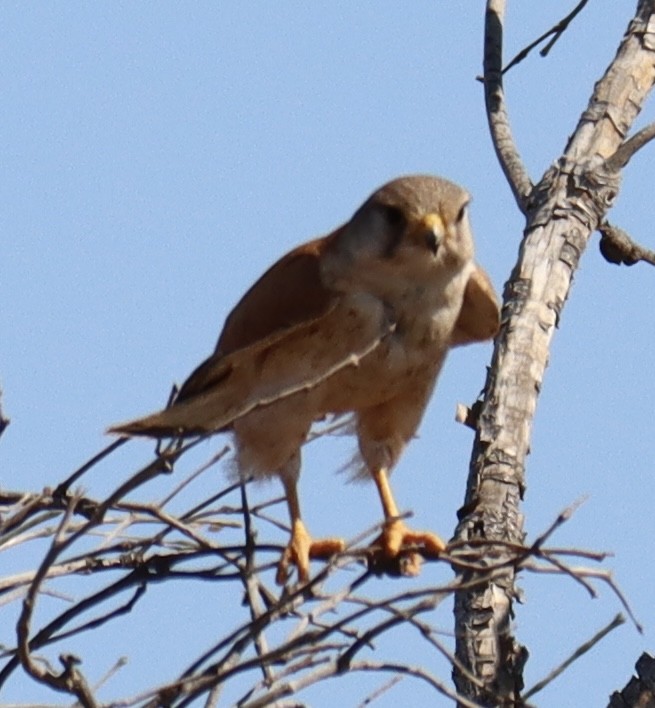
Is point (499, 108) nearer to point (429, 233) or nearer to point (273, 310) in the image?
point (429, 233)

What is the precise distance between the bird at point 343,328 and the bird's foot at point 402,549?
0.14ft

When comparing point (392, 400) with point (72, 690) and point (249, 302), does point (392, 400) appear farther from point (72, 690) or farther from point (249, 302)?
point (72, 690)

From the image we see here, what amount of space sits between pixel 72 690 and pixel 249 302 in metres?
Answer: 1.66

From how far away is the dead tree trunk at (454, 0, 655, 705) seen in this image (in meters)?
3.89

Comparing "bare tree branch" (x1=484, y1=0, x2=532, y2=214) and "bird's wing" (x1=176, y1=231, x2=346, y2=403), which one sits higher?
"bare tree branch" (x1=484, y1=0, x2=532, y2=214)

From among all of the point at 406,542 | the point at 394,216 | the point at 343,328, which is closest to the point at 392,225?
the point at 394,216

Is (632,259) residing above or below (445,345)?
above

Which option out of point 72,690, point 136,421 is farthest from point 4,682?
point 136,421

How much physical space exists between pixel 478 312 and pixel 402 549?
795 mm

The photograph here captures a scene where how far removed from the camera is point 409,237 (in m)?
4.40

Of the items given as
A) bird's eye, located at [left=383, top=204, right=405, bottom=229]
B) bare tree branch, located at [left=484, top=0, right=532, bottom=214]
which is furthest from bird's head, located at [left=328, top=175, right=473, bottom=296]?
bare tree branch, located at [left=484, top=0, right=532, bottom=214]

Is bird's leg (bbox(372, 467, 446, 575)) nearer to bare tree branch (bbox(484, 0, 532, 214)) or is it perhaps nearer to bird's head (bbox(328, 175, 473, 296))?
bird's head (bbox(328, 175, 473, 296))

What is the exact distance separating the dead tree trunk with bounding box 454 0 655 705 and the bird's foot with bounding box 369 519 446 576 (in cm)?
8

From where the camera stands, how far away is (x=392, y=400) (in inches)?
181
